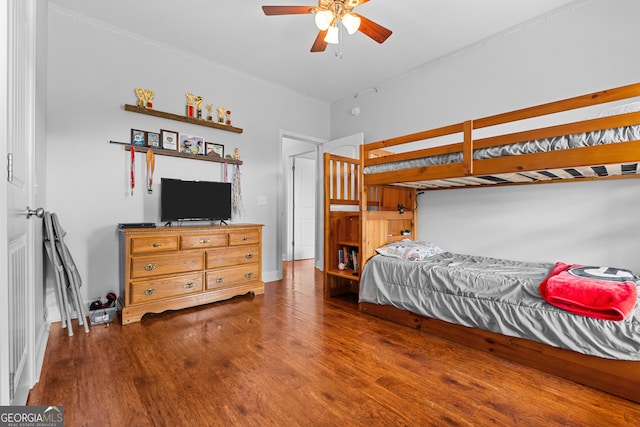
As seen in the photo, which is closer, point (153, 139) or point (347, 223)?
point (153, 139)

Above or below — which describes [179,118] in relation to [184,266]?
above

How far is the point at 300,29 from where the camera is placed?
9.47 feet

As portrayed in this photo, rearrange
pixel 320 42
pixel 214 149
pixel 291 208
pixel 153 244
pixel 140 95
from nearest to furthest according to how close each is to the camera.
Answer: pixel 320 42 → pixel 153 244 → pixel 140 95 → pixel 214 149 → pixel 291 208

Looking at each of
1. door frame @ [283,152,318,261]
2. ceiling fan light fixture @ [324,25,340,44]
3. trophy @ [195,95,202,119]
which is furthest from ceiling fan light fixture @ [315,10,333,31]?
door frame @ [283,152,318,261]

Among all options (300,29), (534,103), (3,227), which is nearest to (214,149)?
(300,29)

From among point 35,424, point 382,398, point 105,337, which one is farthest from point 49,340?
point 382,398

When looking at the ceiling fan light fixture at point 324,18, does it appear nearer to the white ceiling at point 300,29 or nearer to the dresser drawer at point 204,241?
the white ceiling at point 300,29

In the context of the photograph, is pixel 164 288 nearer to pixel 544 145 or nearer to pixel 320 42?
pixel 320 42

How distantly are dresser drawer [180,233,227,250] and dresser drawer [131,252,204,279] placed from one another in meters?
0.08

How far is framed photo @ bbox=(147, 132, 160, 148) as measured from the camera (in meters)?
3.07

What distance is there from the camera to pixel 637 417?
1.41 meters

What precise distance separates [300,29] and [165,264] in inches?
102
